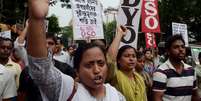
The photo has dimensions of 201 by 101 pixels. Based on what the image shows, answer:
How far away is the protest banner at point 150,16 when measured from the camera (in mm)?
7617

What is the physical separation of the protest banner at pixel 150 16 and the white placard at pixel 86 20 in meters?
1.09

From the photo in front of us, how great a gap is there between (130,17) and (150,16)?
1.90 meters

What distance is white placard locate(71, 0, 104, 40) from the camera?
6344mm

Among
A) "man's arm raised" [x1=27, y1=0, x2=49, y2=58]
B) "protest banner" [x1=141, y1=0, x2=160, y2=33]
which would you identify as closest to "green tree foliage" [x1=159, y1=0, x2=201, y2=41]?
"protest banner" [x1=141, y1=0, x2=160, y2=33]

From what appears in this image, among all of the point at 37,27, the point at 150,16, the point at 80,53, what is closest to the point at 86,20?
the point at 150,16

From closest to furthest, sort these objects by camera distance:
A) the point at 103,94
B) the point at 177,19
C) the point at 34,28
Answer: the point at 34,28
the point at 103,94
the point at 177,19

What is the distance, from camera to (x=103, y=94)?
2.87 meters

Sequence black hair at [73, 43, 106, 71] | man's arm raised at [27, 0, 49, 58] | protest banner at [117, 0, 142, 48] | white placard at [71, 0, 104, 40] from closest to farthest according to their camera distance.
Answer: man's arm raised at [27, 0, 49, 58]
black hair at [73, 43, 106, 71]
protest banner at [117, 0, 142, 48]
white placard at [71, 0, 104, 40]

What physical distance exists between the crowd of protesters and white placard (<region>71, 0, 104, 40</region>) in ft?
2.51

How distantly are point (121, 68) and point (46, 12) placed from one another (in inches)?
89.5

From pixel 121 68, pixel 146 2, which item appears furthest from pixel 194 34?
pixel 121 68

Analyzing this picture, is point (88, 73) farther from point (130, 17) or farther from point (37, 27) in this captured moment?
point (130, 17)

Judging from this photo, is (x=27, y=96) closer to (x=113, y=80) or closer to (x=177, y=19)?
(x=113, y=80)

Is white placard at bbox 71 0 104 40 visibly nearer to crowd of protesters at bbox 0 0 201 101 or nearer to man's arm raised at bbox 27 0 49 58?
crowd of protesters at bbox 0 0 201 101
